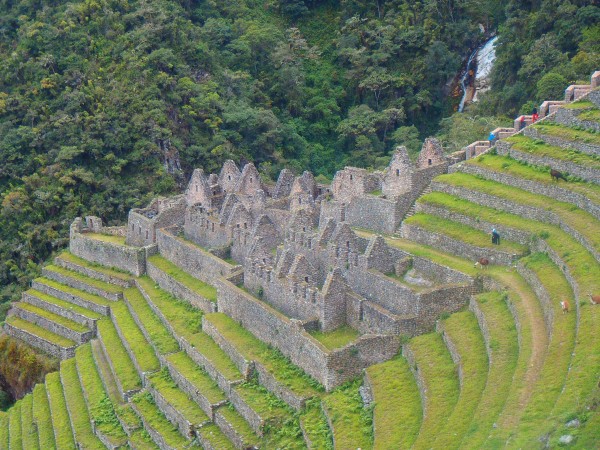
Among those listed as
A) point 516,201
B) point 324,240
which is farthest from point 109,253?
point 516,201

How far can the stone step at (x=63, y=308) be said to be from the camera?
45969 mm

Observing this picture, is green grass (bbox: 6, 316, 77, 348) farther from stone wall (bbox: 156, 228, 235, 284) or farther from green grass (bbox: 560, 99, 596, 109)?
green grass (bbox: 560, 99, 596, 109)

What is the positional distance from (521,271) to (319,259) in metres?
7.52

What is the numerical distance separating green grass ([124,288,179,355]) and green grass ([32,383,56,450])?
15.7 ft

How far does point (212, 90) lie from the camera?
227ft

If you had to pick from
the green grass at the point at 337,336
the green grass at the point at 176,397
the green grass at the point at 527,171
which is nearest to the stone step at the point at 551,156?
the green grass at the point at 527,171

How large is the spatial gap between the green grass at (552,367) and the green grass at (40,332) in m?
22.2

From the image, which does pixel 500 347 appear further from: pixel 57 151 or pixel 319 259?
pixel 57 151

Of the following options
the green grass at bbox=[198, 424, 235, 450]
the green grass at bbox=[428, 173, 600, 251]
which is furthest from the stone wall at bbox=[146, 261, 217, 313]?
the green grass at bbox=[428, 173, 600, 251]

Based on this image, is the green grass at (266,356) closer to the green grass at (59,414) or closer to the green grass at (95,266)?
the green grass at (59,414)

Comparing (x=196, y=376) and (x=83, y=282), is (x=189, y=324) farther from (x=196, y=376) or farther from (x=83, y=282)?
(x=83, y=282)

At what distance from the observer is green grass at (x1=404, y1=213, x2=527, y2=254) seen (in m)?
34.3

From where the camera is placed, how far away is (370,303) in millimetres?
33438

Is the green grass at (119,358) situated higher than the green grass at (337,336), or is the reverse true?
the green grass at (337,336)
